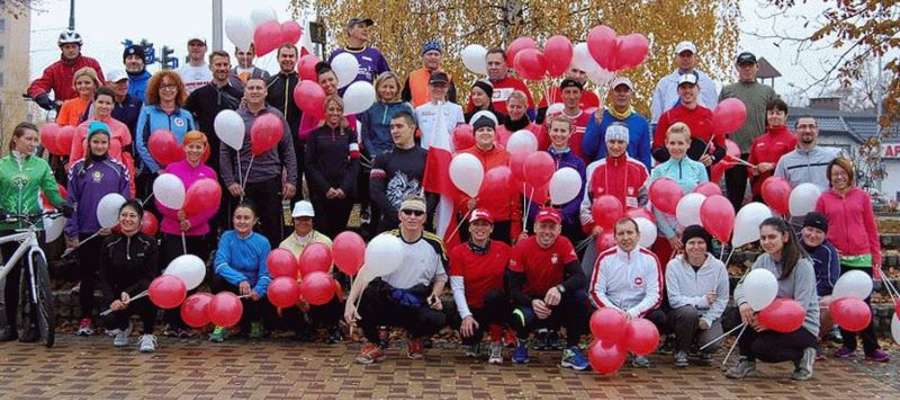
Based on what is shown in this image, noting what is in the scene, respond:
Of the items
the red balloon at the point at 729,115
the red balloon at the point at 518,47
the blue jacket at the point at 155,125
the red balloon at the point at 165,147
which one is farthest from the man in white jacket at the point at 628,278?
the blue jacket at the point at 155,125

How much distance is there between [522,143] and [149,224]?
3.25 metres

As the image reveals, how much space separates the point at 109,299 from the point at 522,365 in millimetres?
3345

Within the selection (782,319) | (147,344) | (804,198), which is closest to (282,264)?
(147,344)

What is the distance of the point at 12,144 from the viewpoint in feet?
26.5

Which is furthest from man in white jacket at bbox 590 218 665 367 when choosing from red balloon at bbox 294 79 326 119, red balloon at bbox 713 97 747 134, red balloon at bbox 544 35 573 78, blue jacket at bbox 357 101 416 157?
red balloon at bbox 294 79 326 119

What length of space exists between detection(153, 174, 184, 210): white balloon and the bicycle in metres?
0.78

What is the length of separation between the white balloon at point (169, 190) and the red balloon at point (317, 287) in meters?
1.28

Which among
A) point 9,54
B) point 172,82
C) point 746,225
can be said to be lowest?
point 746,225

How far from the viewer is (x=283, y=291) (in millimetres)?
7457

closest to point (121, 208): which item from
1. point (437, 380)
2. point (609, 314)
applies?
point (437, 380)

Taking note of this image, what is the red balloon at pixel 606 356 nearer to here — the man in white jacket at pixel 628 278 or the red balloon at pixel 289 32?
the man in white jacket at pixel 628 278

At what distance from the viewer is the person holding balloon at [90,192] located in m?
8.02

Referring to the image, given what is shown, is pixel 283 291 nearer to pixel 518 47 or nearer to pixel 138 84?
pixel 138 84

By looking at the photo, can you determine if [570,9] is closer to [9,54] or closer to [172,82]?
[172,82]
